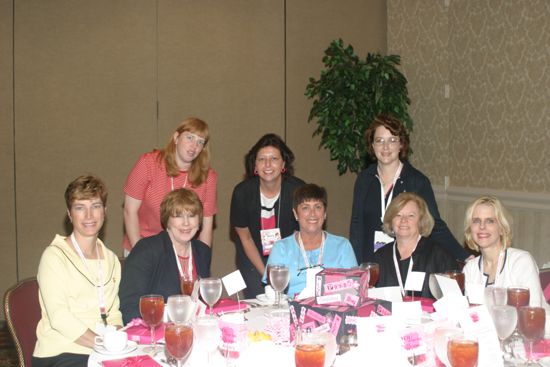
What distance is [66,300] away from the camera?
2969mm

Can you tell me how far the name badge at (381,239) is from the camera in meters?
4.10

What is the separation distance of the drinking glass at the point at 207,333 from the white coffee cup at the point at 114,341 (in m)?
0.30

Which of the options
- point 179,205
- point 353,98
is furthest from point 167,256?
point 353,98

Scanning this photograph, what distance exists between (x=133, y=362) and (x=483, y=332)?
45.6 inches

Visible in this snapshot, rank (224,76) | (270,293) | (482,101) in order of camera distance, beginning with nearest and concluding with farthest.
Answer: (270,293)
(482,101)
(224,76)

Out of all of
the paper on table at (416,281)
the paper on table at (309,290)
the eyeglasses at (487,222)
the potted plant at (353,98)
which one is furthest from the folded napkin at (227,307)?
the potted plant at (353,98)

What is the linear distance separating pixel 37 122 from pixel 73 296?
3409 mm

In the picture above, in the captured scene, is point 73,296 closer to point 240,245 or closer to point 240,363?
point 240,363

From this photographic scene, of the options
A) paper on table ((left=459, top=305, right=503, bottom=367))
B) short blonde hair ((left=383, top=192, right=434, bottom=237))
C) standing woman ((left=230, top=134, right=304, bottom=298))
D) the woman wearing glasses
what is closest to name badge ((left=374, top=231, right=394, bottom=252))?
the woman wearing glasses

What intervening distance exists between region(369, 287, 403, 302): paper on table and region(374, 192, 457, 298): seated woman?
2.02 ft

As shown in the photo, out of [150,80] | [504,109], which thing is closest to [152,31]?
[150,80]

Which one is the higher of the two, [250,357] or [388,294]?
[388,294]

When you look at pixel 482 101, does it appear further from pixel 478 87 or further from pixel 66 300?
pixel 66 300

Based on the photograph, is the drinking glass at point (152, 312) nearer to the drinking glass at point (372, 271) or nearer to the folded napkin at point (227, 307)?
the folded napkin at point (227, 307)
